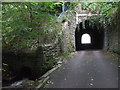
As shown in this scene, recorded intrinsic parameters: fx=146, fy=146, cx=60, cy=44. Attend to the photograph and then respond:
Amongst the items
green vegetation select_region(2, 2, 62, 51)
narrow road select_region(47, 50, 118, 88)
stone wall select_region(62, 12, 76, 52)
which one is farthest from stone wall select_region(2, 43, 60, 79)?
stone wall select_region(62, 12, 76, 52)

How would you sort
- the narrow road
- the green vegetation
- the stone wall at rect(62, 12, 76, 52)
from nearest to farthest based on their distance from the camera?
the green vegetation
the narrow road
the stone wall at rect(62, 12, 76, 52)

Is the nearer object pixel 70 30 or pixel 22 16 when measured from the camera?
pixel 22 16

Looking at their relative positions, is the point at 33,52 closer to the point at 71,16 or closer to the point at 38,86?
the point at 38,86

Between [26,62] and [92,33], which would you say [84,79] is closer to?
Answer: [26,62]

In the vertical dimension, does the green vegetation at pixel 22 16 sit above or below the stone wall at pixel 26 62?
above

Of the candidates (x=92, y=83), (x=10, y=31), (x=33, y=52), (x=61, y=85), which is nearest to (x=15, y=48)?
(x=33, y=52)

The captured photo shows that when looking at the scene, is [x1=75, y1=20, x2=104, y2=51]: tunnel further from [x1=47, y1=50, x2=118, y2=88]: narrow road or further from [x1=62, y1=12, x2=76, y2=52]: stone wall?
[x1=47, y1=50, x2=118, y2=88]: narrow road

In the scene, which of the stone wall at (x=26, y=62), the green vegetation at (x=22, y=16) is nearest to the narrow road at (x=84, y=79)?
the stone wall at (x=26, y=62)

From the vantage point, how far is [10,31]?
4.42 meters

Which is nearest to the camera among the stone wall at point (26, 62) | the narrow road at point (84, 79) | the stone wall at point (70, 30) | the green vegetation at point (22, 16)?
the green vegetation at point (22, 16)

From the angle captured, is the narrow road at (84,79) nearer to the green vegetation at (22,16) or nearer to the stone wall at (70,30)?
the green vegetation at (22,16)

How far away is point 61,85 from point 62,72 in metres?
1.36

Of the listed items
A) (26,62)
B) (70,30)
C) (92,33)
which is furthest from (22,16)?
(92,33)

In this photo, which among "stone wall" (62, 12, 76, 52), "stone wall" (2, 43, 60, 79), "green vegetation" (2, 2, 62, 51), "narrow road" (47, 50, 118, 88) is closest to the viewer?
"green vegetation" (2, 2, 62, 51)
